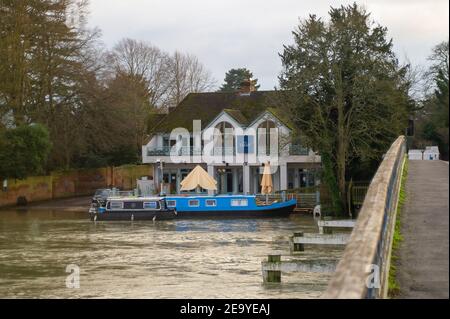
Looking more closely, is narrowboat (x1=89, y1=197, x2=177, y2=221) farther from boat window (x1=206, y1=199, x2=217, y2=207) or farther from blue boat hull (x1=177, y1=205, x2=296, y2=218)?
boat window (x1=206, y1=199, x2=217, y2=207)

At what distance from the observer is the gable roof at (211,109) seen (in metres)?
65.4

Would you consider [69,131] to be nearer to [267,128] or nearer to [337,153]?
[267,128]

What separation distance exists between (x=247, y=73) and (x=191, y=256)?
100 meters

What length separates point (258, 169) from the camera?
63.2 meters

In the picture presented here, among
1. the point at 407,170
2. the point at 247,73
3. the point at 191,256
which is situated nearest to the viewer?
the point at 407,170

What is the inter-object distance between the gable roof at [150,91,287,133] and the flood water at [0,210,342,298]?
51.7ft

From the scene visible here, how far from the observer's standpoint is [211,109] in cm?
6812

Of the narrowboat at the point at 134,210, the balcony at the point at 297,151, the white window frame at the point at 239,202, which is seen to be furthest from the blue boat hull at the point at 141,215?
the balcony at the point at 297,151

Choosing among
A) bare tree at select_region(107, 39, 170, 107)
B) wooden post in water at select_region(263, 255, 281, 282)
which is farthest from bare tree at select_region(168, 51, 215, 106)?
wooden post in water at select_region(263, 255, 281, 282)

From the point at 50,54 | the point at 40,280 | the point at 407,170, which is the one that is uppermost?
the point at 50,54

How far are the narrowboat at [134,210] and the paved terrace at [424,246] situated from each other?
3563cm

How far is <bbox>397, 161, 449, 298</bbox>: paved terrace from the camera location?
893cm

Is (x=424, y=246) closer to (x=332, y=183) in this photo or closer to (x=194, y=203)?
(x=332, y=183)

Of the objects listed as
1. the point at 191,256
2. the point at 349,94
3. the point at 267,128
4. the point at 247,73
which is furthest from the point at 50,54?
the point at 247,73
